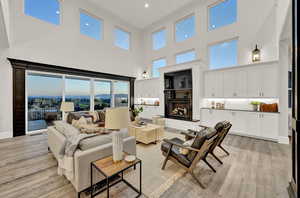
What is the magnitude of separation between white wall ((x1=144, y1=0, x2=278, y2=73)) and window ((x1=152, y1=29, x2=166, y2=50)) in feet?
1.87

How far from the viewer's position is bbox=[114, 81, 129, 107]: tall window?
764 centimetres

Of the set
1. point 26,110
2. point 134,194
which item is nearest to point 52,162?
point 134,194

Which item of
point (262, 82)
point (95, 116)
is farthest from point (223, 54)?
point (95, 116)

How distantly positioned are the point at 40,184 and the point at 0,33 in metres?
3.89

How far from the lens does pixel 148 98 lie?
316 inches

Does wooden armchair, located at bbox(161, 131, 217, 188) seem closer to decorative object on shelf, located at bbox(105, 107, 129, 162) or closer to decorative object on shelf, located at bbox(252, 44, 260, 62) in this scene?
decorative object on shelf, located at bbox(105, 107, 129, 162)

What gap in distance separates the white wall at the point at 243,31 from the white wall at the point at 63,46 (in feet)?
10.7

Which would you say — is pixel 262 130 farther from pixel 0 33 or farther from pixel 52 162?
pixel 0 33

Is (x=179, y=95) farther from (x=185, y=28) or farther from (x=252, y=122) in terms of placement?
(x=185, y=28)

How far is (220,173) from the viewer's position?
7.47 feet

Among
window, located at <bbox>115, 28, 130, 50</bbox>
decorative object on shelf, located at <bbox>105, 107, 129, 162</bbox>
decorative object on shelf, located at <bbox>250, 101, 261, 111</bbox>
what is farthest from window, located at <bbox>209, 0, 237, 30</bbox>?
decorative object on shelf, located at <bbox>105, 107, 129, 162</bbox>

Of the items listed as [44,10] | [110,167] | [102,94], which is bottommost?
[110,167]

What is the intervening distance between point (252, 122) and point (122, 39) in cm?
763

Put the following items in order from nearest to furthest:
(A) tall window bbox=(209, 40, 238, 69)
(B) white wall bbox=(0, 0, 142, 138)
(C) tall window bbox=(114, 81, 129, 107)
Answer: (B) white wall bbox=(0, 0, 142, 138) → (A) tall window bbox=(209, 40, 238, 69) → (C) tall window bbox=(114, 81, 129, 107)
